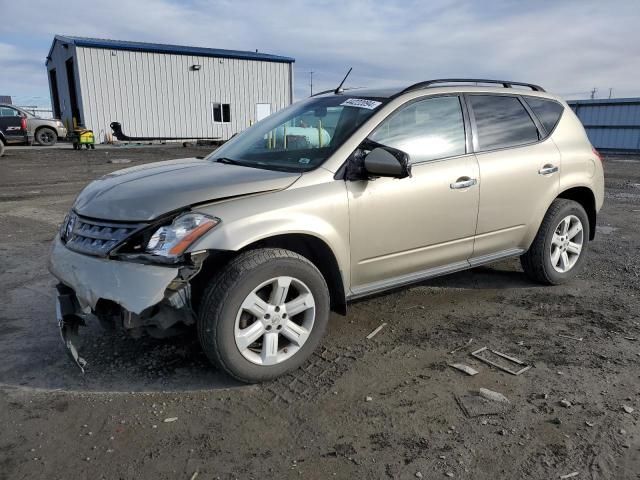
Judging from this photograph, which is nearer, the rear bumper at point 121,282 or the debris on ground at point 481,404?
the rear bumper at point 121,282

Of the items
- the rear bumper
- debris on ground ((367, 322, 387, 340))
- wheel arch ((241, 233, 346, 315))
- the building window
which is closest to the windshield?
wheel arch ((241, 233, 346, 315))

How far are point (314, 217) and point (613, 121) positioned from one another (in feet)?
87.5

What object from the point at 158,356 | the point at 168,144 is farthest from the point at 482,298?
the point at 168,144

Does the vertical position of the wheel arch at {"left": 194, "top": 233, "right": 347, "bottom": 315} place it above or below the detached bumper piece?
above

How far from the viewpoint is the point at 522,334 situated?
3.75 meters

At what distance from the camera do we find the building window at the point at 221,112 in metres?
29.8

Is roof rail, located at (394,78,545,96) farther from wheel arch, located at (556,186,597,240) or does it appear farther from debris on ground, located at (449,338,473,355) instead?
debris on ground, located at (449,338,473,355)

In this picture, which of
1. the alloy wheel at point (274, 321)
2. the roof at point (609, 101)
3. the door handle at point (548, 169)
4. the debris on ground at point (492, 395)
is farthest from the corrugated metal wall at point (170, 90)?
the debris on ground at point (492, 395)

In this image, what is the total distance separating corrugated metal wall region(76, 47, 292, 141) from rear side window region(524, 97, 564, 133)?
85.0ft

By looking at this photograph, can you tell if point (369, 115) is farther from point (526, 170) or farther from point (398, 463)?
point (398, 463)

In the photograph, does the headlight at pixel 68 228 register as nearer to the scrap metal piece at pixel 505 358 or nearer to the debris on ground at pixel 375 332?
the debris on ground at pixel 375 332

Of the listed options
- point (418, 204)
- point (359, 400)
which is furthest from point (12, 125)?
point (359, 400)

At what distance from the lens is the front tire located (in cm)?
281

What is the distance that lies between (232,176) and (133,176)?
29.8 inches
